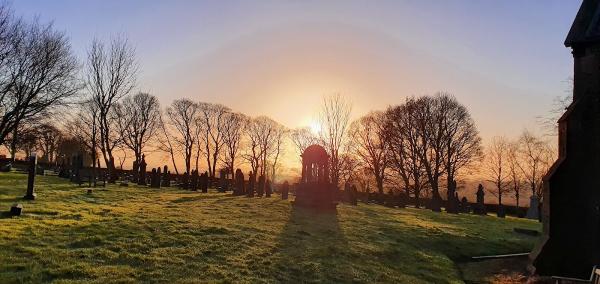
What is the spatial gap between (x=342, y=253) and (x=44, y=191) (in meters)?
13.6

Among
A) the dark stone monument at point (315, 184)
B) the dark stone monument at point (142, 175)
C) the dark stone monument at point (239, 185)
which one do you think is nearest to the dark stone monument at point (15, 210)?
the dark stone monument at point (315, 184)

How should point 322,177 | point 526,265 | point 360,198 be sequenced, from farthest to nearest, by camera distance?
point 360,198 → point 322,177 → point 526,265

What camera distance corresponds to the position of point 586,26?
13.3 meters

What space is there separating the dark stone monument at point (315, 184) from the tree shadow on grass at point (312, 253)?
518 cm

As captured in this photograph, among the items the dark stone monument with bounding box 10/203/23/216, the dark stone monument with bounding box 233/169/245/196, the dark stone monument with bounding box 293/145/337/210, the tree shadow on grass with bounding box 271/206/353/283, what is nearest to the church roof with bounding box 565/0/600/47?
the tree shadow on grass with bounding box 271/206/353/283

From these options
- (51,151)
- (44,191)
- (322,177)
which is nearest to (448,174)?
(322,177)

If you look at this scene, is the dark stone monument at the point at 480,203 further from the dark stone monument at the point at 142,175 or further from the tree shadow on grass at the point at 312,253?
the dark stone monument at the point at 142,175

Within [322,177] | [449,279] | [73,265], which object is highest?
[322,177]

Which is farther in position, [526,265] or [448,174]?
[448,174]

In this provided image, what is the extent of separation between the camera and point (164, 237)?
11.1m

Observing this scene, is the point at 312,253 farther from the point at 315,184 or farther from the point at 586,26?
the point at 315,184

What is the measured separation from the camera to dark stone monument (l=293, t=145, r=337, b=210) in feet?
73.3

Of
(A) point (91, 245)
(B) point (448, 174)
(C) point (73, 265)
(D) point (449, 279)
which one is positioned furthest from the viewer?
Result: (B) point (448, 174)

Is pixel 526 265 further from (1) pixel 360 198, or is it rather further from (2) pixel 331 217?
(1) pixel 360 198
